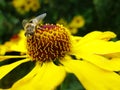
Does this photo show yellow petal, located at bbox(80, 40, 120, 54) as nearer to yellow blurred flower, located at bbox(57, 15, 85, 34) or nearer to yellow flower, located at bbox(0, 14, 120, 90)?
yellow flower, located at bbox(0, 14, 120, 90)

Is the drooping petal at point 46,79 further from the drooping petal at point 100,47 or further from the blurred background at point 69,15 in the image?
the blurred background at point 69,15

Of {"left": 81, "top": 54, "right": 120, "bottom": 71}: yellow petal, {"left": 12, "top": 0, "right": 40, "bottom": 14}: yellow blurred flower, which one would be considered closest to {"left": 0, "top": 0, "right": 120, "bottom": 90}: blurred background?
{"left": 12, "top": 0, "right": 40, "bottom": 14}: yellow blurred flower

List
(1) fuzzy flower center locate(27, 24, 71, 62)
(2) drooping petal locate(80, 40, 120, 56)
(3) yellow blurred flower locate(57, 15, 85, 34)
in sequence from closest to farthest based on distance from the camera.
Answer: (2) drooping petal locate(80, 40, 120, 56) < (1) fuzzy flower center locate(27, 24, 71, 62) < (3) yellow blurred flower locate(57, 15, 85, 34)

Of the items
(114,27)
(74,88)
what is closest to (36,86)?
(74,88)

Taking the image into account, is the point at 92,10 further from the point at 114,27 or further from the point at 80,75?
the point at 80,75

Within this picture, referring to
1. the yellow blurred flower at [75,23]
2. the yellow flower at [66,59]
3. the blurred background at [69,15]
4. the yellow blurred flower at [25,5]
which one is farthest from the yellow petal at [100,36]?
the yellow blurred flower at [25,5]

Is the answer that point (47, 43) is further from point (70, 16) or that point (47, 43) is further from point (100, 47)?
point (70, 16)
